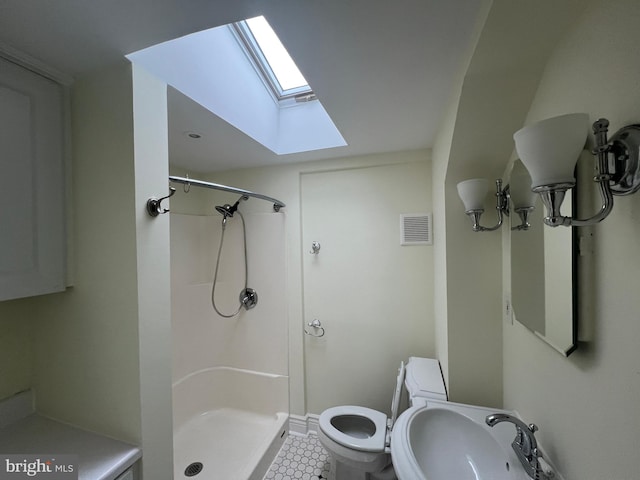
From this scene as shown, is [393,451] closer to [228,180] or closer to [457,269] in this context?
→ [457,269]

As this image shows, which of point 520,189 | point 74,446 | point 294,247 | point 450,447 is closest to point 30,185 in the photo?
point 74,446

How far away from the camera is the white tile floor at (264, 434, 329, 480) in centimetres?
167

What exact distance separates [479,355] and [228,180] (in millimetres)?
2205

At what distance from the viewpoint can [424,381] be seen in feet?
4.70

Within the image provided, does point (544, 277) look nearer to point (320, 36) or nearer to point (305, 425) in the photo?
point (320, 36)

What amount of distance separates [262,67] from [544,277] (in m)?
1.79

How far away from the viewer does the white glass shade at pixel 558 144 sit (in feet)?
1.84

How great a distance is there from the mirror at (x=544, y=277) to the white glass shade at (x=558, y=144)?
0.21 meters

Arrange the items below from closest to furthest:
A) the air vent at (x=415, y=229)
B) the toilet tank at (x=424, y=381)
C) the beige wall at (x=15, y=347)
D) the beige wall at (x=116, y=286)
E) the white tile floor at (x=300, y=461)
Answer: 1. the beige wall at (x=116, y=286)
2. the beige wall at (x=15, y=347)
3. the toilet tank at (x=424, y=381)
4. the white tile floor at (x=300, y=461)
5. the air vent at (x=415, y=229)

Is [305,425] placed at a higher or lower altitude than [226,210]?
lower

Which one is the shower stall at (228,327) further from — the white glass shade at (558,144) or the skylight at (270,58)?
the white glass shade at (558,144)

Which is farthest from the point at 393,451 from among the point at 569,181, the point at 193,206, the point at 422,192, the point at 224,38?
the point at 193,206

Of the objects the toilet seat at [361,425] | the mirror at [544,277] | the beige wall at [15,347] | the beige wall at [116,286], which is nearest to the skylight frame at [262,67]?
the beige wall at [116,286]

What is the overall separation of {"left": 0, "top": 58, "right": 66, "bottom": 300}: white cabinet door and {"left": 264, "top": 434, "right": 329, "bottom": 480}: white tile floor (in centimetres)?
174
